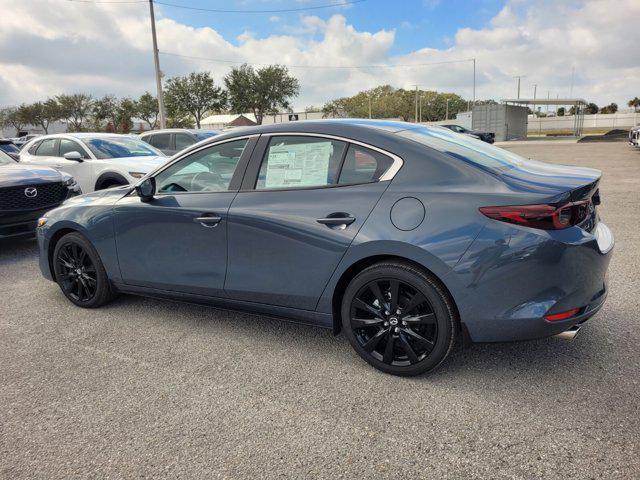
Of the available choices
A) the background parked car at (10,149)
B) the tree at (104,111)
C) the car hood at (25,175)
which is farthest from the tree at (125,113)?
the car hood at (25,175)

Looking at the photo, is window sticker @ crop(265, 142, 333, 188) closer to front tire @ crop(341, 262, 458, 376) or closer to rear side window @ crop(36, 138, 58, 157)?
front tire @ crop(341, 262, 458, 376)

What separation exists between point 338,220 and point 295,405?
43.7 inches

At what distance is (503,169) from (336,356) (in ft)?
5.37

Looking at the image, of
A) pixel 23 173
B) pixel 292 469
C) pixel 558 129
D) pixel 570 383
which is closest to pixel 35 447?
pixel 292 469

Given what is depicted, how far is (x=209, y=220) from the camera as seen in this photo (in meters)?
3.56

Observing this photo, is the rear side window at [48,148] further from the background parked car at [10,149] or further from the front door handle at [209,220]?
the front door handle at [209,220]

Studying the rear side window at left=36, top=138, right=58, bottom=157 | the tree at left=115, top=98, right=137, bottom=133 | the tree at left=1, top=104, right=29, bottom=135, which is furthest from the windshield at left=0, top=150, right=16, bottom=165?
the tree at left=1, top=104, right=29, bottom=135

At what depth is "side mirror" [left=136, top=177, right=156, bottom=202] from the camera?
3.89 metres

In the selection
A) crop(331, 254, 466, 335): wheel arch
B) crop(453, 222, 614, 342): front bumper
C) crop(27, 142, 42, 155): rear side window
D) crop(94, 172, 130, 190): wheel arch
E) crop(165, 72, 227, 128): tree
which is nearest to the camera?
crop(453, 222, 614, 342): front bumper

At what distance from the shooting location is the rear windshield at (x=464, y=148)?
10.0 ft

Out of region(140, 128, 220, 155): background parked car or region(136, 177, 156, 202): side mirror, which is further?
region(140, 128, 220, 155): background parked car

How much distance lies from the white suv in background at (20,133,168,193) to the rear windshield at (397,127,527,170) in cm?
623

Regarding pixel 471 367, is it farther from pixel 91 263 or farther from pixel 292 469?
Result: pixel 91 263

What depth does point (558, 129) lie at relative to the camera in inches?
2509
